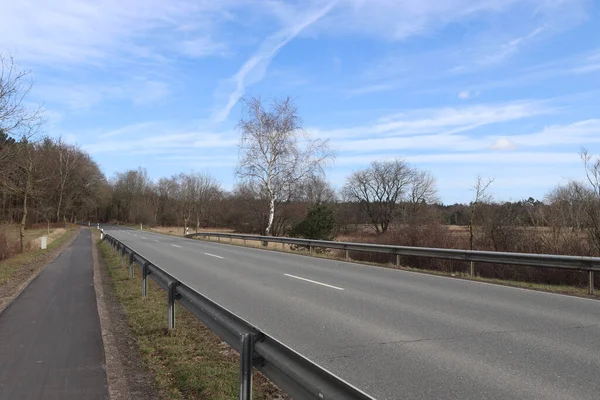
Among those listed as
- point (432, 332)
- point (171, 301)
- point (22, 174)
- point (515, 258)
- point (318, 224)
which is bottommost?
point (432, 332)

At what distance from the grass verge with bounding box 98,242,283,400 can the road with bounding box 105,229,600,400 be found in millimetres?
891

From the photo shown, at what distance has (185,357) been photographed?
235 inches

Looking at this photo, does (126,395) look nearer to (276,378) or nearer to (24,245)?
(276,378)

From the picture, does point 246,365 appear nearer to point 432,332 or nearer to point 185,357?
point 185,357

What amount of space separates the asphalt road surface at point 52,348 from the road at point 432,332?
2.52 m

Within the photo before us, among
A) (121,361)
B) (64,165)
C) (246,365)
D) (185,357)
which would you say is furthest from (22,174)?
(64,165)

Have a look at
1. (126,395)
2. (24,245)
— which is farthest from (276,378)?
(24,245)

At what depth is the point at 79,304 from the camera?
9586mm

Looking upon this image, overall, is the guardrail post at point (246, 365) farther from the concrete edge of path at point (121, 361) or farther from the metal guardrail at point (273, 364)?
the concrete edge of path at point (121, 361)

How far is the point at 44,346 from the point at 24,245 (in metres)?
24.7

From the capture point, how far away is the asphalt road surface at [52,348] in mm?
4762

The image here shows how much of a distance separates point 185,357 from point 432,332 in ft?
11.9

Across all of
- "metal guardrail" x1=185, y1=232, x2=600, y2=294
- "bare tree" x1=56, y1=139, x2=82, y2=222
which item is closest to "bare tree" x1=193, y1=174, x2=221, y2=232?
"bare tree" x1=56, y1=139, x2=82, y2=222

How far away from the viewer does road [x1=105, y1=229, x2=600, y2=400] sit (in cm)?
477
